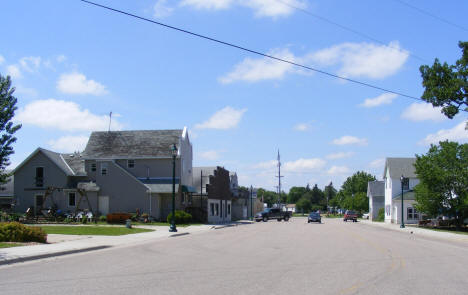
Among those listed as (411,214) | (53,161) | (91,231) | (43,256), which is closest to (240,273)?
(43,256)

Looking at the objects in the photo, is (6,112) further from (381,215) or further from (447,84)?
(381,215)

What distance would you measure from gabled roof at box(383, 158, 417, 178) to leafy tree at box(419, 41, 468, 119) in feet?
106

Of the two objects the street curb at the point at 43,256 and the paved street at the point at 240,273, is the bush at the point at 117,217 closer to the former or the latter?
the street curb at the point at 43,256

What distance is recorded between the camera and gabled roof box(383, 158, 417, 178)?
214ft

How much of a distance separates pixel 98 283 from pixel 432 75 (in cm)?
2928

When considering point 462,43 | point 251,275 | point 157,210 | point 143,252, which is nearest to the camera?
point 251,275

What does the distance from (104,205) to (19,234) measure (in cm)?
2605

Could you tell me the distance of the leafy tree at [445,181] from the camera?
44.3 m

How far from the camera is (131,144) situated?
49.9 m

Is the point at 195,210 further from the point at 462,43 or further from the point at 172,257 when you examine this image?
the point at 172,257

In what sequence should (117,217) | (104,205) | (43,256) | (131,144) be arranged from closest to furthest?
(43,256) < (117,217) < (104,205) < (131,144)

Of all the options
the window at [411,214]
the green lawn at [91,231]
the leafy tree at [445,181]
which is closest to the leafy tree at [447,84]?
the leafy tree at [445,181]

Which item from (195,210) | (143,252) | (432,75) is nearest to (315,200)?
(195,210)

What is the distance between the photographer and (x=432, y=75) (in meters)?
33.8
